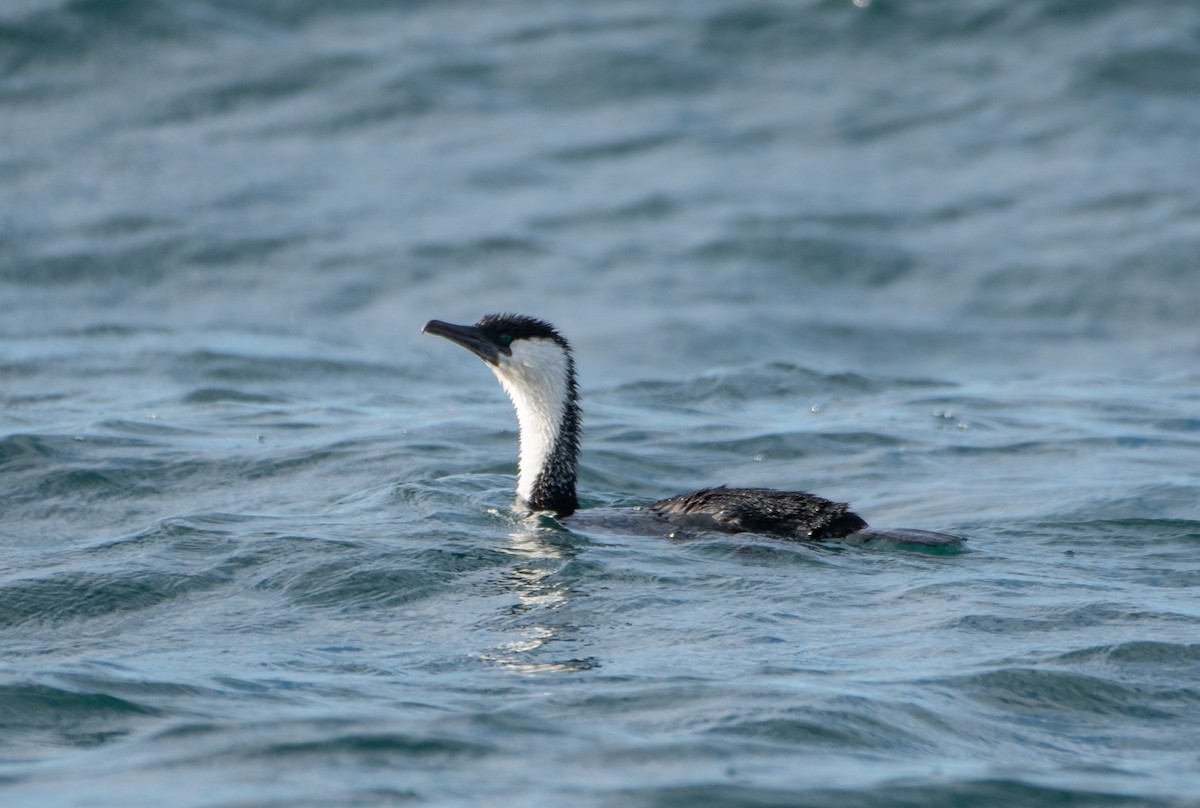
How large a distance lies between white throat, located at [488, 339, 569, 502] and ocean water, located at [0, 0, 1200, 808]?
19.6 inches

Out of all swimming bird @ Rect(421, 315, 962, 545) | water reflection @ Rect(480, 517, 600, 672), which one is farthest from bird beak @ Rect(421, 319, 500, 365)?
water reflection @ Rect(480, 517, 600, 672)

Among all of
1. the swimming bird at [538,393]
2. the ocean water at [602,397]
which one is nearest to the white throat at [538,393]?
the swimming bird at [538,393]

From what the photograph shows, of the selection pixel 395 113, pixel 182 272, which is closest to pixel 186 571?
pixel 182 272

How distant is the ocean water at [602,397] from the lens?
6.31 m

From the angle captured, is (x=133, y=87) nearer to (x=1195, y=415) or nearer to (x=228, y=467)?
(x=228, y=467)

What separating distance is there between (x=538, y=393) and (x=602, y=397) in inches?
184

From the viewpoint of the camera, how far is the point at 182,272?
18969mm

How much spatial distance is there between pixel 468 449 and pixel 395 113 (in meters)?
11.0

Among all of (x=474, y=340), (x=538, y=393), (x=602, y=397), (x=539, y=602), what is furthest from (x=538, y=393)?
(x=602, y=397)

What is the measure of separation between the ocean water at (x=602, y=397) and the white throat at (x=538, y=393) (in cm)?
50

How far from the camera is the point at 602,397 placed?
49.6 feet

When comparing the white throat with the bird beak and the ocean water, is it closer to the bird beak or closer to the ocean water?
the bird beak

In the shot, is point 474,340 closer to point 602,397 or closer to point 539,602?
point 539,602

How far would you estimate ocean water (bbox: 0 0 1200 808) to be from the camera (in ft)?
20.7
